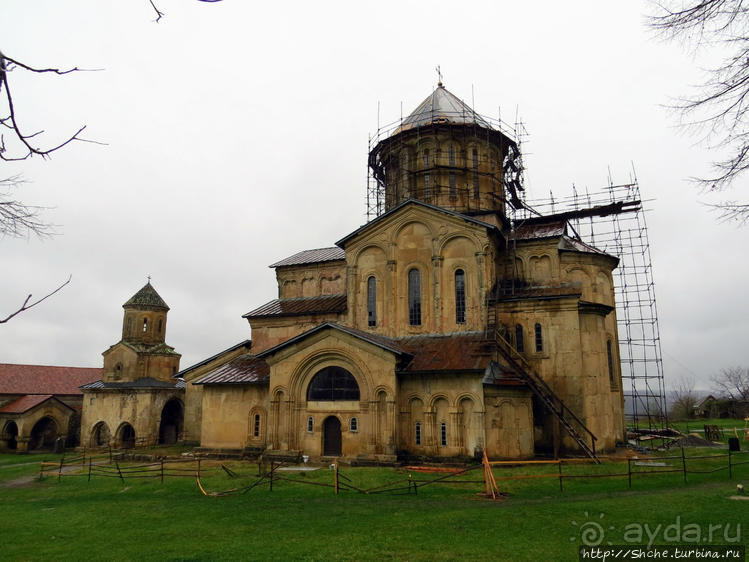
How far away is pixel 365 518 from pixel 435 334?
13879mm

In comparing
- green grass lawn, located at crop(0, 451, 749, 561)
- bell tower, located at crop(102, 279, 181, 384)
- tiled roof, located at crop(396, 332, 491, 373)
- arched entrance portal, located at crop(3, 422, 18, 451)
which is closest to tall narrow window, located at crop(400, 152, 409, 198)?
tiled roof, located at crop(396, 332, 491, 373)

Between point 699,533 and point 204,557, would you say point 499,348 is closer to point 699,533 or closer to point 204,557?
point 699,533

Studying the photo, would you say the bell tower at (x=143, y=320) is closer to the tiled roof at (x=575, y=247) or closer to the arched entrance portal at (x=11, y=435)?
the arched entrance portal at (x=11, y=435)

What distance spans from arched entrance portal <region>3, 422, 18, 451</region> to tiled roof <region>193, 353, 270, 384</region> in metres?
26.9

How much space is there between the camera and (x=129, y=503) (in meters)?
17.1

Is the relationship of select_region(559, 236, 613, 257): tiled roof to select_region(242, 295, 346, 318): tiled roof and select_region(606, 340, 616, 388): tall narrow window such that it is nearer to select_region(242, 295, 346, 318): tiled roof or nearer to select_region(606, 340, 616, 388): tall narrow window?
select_region(606, 340, 616, 388): tall narrow window

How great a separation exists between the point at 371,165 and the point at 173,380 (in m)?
24.0

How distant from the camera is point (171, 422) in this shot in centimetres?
4259

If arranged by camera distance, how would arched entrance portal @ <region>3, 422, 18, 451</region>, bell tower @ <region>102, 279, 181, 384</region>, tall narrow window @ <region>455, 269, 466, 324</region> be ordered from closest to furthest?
tall narrow window @ <region>455, 269, 466, 324</region> → bell tower @ <region>102, 279, 181, 384</region> → arched entrance portal @ <region>3, 422, 18, 451</region>

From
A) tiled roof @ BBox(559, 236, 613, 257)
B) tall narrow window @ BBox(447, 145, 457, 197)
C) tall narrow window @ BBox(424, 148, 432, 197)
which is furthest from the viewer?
tall narrow window @ BBox(424, 148, 432, 197)

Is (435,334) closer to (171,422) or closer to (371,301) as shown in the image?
(371,301)

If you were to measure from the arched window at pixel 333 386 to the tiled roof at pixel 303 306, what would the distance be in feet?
18.9

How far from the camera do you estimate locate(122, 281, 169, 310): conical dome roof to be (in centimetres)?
4391

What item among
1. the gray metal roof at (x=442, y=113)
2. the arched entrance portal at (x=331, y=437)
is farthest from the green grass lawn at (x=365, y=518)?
the gray metal roof at (x=442, y=113)
